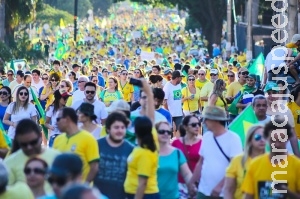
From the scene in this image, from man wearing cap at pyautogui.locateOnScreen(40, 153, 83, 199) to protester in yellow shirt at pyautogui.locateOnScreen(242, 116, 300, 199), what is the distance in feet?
6.07

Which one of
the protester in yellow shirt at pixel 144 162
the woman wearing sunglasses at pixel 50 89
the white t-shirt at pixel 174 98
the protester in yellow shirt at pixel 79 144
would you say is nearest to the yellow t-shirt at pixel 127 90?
the woman wearing sunglasses at pixel 50 89

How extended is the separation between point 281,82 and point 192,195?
4.99 metres

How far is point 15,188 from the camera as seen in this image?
8.91 m

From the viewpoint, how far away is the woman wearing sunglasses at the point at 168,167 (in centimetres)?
1202

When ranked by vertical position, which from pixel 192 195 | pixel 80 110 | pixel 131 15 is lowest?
pixel 192 195

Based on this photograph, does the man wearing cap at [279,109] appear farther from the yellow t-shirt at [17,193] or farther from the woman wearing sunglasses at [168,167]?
the yellow t-shirt at [17,193]

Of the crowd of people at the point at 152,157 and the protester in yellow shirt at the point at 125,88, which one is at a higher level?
the protester in yellow shirt at the point at 125,88

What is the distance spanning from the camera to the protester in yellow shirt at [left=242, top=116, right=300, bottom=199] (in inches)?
380

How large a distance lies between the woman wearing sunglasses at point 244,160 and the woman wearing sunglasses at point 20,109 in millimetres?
8026

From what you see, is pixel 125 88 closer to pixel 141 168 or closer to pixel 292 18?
pixel 292 18

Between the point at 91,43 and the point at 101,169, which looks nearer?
the point at 101,169

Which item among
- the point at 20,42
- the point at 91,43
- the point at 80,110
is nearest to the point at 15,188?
the point at 80,110

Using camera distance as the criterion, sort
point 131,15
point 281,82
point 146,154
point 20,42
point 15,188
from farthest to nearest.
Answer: point 131,15 → point 20,42 → point 281,82 → point 146,154 → point 15,188

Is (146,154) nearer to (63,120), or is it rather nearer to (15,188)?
(63,120)
